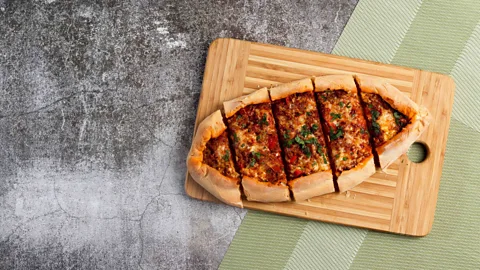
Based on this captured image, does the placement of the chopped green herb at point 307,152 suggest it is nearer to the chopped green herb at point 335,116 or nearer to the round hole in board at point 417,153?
the chopped green herb at point 335,116

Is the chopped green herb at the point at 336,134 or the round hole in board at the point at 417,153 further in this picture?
the round hole in board at the point at 417,153

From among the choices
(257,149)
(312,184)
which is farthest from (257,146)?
(312,184)

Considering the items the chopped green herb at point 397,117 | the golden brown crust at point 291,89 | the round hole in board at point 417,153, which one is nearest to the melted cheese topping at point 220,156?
the golden brown crust at point 291,89

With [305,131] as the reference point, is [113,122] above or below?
below

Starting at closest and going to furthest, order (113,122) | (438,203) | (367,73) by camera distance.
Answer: (367,73) → (438,203) → (113,122)

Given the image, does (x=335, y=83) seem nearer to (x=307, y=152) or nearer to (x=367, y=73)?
(x=367, y=73)

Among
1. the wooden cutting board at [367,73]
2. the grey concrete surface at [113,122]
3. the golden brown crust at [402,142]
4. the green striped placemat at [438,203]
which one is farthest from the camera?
the grey concrete surface at [113,122]

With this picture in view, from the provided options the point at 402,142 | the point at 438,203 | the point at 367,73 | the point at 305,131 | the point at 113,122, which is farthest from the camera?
the point at 113,122
